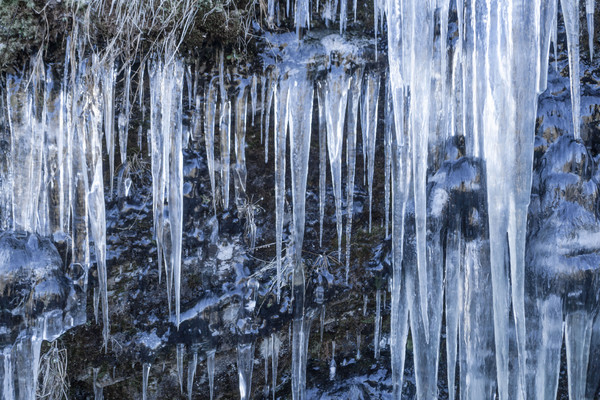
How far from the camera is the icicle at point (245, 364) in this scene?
4.00 m

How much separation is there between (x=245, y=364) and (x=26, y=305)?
159 centimetres

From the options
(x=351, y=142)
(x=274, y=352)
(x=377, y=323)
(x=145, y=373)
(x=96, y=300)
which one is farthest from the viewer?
(x=377, y=323)

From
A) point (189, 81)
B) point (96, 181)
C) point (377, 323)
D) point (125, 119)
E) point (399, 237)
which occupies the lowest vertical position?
point (377, 323)

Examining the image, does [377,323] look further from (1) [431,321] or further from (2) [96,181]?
(2) [96,181]

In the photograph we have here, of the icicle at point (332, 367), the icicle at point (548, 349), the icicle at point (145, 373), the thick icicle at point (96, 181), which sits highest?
the thick icicle at point (96, 181)

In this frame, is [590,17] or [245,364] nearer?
[590,17]

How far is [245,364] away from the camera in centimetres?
401

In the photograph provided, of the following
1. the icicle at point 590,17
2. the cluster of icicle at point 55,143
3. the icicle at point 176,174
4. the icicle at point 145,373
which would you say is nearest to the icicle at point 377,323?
the icicle at point 176,174

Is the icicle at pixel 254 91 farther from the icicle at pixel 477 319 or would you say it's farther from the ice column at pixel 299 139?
the icicle at pixel 477 319

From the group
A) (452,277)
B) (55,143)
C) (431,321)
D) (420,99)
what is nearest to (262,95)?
(420,99)

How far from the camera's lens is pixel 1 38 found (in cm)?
298

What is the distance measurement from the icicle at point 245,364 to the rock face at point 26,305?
1.26 meters

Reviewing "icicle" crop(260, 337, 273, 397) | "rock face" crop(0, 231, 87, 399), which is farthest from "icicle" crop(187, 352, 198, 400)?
"rock face" crop(0, 231, 87, 399)

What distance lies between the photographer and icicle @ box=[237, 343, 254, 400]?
4004mm
